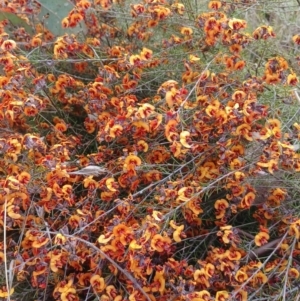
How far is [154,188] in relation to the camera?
4.01 feet

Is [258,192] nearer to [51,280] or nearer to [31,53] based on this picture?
[51,280]

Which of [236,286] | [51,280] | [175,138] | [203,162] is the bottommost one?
[51,280]

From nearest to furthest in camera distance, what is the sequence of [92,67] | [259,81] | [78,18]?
[259,81], [78,18], [92,67]

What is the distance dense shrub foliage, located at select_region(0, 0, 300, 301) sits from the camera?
1.10 metres

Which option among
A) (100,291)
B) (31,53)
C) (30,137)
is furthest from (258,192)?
(31,53)

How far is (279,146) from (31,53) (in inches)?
32.7

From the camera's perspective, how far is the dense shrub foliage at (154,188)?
43.4 inches

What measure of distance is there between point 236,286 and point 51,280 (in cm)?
41

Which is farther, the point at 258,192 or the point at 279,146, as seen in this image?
the point at 258,192

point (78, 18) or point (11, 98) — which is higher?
point (78, 18)

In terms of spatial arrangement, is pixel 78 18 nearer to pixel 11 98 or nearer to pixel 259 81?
pixel 11 98

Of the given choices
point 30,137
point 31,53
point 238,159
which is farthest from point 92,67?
point 238,159

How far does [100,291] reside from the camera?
3.66 feet

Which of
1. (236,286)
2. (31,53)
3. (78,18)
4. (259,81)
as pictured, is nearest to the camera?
(236,286)
